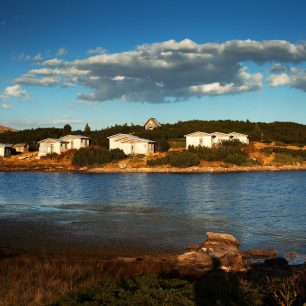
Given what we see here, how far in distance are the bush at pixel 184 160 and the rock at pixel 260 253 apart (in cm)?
5929

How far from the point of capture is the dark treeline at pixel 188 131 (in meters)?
103

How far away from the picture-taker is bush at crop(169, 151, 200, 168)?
7644 cm

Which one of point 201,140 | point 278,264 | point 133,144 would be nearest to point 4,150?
point 133,144

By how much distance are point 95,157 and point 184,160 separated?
17.6 m

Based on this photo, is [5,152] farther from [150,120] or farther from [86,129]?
[150,120]

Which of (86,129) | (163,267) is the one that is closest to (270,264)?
(163,267)

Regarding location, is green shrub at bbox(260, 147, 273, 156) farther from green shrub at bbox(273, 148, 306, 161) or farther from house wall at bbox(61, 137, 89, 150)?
house wall at bbox(61, 137, 89, 150)

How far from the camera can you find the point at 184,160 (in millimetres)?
76625

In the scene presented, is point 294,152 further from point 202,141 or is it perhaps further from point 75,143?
point 75,143

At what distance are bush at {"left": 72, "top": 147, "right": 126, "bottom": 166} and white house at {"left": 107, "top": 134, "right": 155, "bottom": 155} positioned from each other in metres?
3.10

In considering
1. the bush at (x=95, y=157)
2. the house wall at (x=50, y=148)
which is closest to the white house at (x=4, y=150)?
the house wall at (x=50, y=148)

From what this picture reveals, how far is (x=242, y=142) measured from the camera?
9175cm

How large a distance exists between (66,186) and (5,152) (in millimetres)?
56190

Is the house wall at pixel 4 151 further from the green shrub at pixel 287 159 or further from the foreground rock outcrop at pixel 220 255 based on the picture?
the foreground rock outcrop at pixel 220 255
